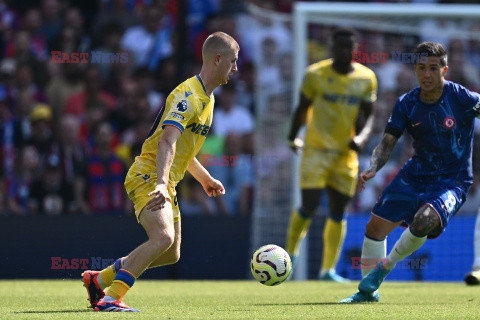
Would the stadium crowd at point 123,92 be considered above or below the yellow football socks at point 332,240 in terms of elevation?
above

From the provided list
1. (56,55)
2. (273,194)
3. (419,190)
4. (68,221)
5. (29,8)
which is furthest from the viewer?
(29,8)

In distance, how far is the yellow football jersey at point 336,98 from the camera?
9.75m

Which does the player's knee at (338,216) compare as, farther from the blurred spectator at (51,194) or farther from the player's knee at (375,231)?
the blurred spectator at (51,194)

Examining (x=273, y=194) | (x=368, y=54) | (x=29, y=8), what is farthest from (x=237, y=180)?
(x=29, y=8)

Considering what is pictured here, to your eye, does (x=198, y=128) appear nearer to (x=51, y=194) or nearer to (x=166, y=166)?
(x=166, y=166)

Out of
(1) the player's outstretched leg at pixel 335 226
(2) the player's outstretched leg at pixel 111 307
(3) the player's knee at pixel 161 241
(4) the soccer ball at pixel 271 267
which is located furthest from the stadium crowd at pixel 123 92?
(2) the player's outstretched leg at pixel 111 307

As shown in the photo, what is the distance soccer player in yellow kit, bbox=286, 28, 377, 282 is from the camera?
974 cm

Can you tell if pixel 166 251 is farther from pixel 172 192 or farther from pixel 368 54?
pixel 368 54

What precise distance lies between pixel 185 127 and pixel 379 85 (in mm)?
6513

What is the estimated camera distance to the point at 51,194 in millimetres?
11320

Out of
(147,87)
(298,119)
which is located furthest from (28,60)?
(298,119)

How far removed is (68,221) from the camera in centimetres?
1024

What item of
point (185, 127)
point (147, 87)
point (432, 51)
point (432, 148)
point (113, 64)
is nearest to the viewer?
point (185, 127)

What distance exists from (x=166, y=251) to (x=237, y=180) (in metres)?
5.71
